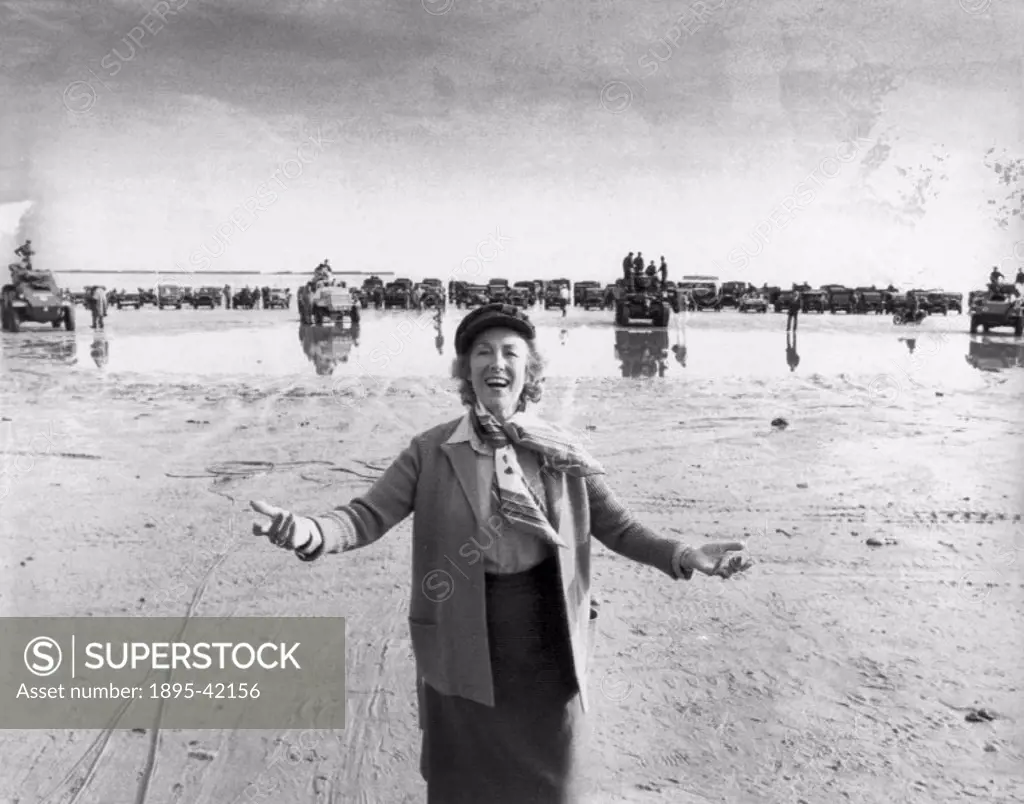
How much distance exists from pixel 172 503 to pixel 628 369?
7504 mm

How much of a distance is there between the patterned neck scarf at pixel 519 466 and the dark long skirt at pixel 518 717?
0.15 meters

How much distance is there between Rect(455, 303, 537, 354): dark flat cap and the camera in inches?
85.0

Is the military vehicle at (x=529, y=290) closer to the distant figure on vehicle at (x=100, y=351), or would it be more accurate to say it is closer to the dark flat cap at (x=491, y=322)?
the distant figure on vehicle at (x=100, y=351)

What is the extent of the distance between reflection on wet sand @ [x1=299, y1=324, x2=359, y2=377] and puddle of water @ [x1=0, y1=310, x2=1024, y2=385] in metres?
0.02

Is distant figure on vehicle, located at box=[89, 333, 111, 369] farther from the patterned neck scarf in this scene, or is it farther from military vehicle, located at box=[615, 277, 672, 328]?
the patterned neck scarf

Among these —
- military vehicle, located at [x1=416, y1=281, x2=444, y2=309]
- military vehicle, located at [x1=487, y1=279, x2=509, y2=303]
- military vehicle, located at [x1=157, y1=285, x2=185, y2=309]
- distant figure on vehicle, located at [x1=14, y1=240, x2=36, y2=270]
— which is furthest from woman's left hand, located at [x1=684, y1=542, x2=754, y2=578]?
military vehicle, located at [x1=157, y1=285, x2=185, y2=309]

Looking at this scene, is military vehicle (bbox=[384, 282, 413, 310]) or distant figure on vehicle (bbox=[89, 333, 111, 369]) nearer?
distant figure on vehicle (bbox=[89, 333, 111, 369])

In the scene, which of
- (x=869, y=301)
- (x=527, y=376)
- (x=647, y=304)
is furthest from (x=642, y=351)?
(x=869, y=301)

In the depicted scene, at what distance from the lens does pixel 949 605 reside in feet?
14.0

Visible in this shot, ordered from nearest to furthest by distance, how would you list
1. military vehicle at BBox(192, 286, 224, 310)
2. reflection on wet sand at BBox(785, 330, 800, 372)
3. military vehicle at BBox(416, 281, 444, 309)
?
reflection on wet sand at BBox(785, 330, 800, 372), military vehicle at BBox(416, 281, 444, 309), military vehicle at BBox(192, 286, 224, 310)

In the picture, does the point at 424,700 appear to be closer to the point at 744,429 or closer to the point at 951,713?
the point at 951,713

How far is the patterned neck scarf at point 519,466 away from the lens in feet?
6.80

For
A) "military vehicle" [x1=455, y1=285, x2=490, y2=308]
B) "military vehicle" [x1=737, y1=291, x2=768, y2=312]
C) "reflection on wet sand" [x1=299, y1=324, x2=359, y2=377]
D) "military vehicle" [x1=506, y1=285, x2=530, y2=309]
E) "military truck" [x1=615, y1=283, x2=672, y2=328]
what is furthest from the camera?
"military vehicle" [x1=455, y1=285, x2=490, y2=308]

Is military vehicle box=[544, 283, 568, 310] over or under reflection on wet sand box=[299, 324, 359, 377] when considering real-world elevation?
over
